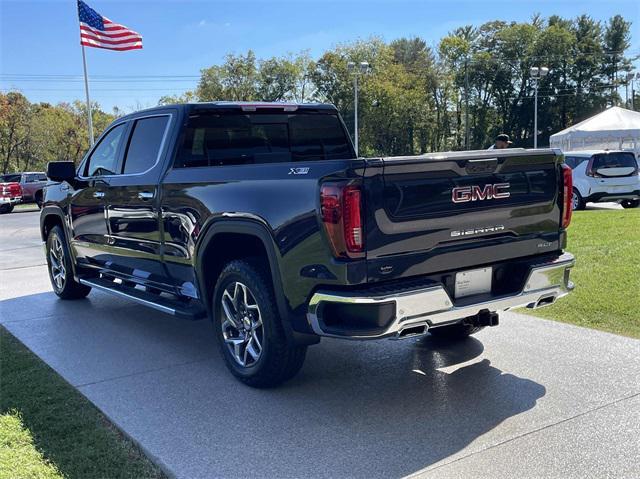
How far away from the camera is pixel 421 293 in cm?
338

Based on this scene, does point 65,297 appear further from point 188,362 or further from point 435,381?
point 435,381

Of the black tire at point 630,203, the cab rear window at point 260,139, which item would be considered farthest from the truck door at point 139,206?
the black tire at point 630,203

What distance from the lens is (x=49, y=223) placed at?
750cm

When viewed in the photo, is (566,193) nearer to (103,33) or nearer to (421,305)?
(421,305)

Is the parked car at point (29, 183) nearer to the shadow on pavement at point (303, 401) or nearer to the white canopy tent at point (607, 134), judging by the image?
the white canopy tent at point (607, 134)

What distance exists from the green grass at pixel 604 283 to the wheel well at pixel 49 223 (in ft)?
18.0

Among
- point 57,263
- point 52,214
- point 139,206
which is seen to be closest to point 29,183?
point 57,263

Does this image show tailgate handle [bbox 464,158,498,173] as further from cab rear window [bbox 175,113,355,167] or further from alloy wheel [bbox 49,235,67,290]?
alloy wheel [bbox 49,235,67,290]

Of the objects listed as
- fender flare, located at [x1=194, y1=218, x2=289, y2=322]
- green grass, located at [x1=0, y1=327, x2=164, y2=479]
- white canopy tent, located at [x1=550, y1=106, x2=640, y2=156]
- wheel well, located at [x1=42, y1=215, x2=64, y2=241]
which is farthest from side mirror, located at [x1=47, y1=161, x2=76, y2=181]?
white canopy tent, located at [x1=550, y1=106, x2=640, y2=156]

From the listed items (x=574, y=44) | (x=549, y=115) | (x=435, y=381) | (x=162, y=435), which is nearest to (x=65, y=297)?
(x=162, y=435)

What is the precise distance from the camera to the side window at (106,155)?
5949mm

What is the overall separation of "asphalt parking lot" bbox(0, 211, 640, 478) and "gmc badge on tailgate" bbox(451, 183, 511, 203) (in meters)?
1.30

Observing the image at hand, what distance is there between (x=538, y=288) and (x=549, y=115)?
213 feet

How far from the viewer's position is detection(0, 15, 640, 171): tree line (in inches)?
2078
